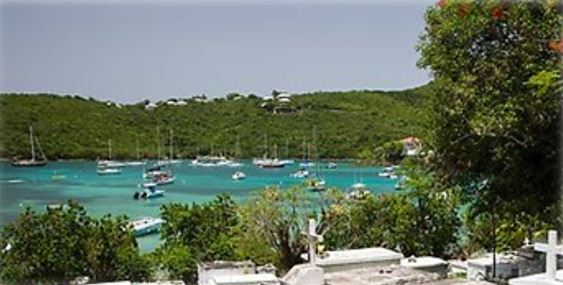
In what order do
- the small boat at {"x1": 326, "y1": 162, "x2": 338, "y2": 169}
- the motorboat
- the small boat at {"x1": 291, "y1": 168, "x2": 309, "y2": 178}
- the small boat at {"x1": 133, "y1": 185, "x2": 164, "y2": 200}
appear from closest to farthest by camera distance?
the small boat at {"x1": 133, "y1": 185, "x2": 164, "y2": 200}
the small boat at {"x1": 326, "y1": 162, "x2": 338, "y2": 169}
the small boat at {"x1": 291, "y1": 168, "x2": 309, "y2": 178}
the motorboat

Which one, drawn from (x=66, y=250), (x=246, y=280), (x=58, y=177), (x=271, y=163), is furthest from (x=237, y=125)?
(x=246, y=280)

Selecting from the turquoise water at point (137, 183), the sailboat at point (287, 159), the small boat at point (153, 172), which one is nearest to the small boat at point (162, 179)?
the small boat at point (153, 172)

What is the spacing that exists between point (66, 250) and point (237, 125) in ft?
91.9

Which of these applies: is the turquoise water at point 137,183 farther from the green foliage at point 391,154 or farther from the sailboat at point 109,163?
the green foliage at point 391,154

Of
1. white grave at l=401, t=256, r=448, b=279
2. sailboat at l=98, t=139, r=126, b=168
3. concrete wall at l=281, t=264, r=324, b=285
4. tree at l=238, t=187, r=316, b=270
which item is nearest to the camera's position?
concrete wall at l=281, t=264, r=324, b=285

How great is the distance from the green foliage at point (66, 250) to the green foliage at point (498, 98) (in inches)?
156

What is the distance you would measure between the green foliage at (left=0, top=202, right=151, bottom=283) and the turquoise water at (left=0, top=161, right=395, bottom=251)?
2212cm

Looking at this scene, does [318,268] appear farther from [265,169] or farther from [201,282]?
[265,169]

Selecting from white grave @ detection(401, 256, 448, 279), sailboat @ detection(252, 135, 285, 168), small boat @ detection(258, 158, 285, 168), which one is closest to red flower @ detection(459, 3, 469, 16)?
white grave @ detection(401, 256, 448, 279)

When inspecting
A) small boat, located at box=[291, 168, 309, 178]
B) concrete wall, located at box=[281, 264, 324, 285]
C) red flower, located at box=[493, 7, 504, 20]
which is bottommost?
small boat, located at box=[291, 168, 309, 178]

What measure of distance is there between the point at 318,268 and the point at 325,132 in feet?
93.3

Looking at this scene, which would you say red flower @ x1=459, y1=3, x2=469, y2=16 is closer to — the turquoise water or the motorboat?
the turquoise water

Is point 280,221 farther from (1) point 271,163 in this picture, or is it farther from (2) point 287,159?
(2) point 287,159

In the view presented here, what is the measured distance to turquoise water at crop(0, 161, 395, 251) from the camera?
110ft
